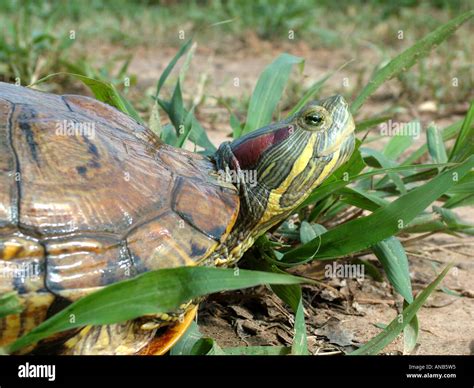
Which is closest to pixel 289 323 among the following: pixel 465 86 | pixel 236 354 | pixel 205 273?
pixel 236 354

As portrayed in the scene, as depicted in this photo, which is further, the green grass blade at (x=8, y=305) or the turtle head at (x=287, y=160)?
the turtle head at (x=287, y=160)

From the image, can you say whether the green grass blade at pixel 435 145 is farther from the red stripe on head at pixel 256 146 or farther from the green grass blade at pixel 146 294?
the green grass blade at pixel 146 294

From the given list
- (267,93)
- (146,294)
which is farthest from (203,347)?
(267,93)

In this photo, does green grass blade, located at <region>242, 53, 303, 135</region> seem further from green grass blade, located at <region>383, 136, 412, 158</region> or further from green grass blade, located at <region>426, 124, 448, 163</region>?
green grass blade, located at <region>426, 124, 448, 163</region>

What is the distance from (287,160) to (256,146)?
0.13 m

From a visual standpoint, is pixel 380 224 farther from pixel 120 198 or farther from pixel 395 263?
pixel 120 198

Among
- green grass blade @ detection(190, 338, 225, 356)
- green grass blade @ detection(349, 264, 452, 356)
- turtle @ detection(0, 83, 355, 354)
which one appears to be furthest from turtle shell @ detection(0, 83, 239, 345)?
green grass blade @ detection(349, 264, 452, 356)

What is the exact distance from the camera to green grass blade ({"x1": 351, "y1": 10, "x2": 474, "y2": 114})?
346 centimetres

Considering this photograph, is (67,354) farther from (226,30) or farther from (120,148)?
(226,30)

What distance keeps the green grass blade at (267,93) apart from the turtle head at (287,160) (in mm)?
765

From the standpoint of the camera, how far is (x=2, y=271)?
84.3 inches

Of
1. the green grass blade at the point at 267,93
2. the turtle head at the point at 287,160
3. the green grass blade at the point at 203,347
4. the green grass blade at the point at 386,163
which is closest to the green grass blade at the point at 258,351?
the green grass blade at the point at 203,347

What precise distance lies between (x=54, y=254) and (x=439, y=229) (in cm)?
174

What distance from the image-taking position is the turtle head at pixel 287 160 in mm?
2768
